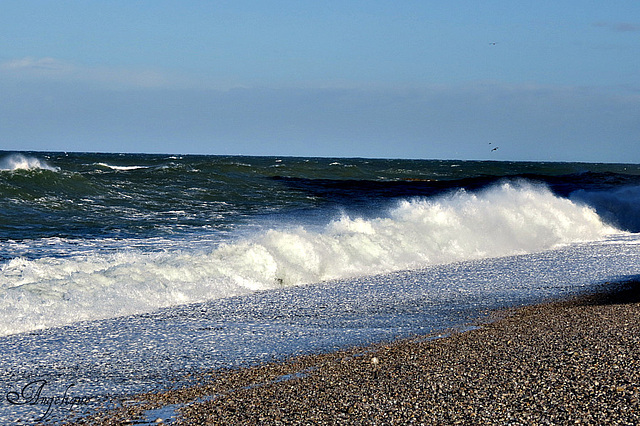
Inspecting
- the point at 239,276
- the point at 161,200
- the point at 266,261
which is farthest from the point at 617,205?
the point at 239,276

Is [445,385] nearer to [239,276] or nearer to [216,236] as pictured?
[239,276]

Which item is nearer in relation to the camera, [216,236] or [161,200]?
[216,236]

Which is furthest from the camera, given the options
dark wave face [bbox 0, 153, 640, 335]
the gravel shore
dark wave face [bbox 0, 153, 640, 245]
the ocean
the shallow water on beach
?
dark wave face [bbox 0, 153, 640, 245]

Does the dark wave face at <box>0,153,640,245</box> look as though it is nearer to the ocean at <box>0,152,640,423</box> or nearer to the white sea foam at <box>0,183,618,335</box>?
the ocean at <box>0,152,640,423</box>

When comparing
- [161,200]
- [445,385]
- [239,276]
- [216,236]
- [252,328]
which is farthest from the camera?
[161,200]

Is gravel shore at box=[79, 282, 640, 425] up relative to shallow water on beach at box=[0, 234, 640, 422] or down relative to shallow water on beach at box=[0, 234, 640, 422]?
up

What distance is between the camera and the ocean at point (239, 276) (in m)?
5.93

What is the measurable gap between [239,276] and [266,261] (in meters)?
0.76

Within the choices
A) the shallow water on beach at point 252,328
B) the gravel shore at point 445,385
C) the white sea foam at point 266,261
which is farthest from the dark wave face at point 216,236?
the gravel shore at point 445,385

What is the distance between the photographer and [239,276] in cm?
990

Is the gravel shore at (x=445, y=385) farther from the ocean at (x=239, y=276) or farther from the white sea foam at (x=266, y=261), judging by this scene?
the white sea foam at (x=266, y=261)

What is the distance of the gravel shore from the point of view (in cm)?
413

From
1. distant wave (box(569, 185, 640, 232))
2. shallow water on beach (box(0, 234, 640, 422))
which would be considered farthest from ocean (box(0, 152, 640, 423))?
distant wave (box(569, 185, 640, 232))

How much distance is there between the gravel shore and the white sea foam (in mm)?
3057
